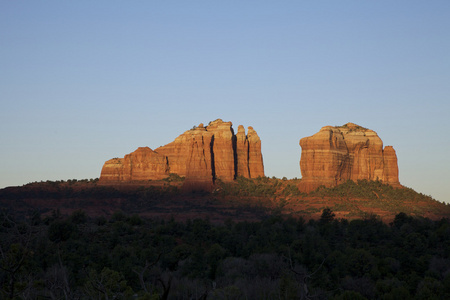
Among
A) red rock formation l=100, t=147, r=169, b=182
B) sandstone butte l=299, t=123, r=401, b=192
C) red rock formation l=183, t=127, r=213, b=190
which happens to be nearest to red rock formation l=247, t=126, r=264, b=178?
red rock formation l=183, t=127, r=213, b=190

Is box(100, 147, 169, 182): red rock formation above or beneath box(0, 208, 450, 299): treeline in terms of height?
above

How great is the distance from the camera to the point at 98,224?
6594cm

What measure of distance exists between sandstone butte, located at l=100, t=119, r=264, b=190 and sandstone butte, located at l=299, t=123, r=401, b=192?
15788 millimetres

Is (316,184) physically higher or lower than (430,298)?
higher

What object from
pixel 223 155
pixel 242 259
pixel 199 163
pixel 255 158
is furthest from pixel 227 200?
pixel 242 259

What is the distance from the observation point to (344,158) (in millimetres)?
114188

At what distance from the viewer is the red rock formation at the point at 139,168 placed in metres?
128

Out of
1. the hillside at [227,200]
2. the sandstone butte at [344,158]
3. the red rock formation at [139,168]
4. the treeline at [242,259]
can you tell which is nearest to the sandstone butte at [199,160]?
the red rock formation at [139,168]

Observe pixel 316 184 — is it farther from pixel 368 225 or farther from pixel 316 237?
pixel 316 237

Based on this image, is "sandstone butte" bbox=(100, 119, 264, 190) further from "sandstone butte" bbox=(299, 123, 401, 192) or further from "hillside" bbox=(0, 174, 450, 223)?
"sandstone butte" bbox=(299, 123, 401, 192)

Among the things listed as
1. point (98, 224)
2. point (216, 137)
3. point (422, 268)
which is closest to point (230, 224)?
point (98, 224)

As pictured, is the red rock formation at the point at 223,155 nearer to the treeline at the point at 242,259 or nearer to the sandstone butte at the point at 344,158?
the sandstone butte at the point at 344,158

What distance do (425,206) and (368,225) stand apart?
3914 centimetres

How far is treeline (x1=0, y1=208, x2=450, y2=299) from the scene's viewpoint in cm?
3675
